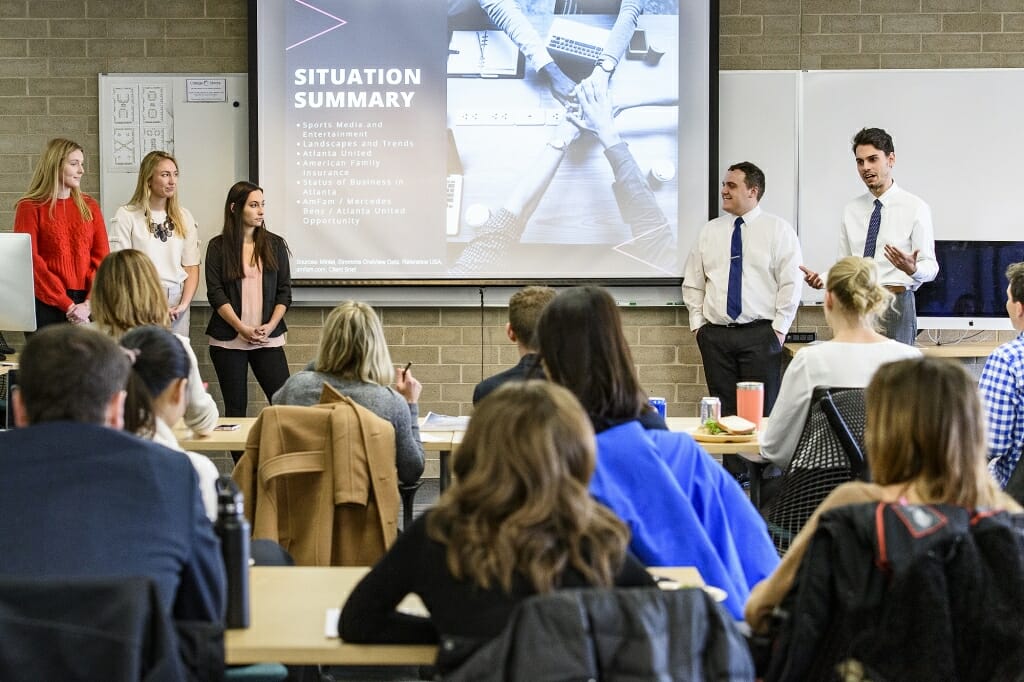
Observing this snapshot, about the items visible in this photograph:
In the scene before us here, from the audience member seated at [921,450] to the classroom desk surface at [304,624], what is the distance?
300 millimetres

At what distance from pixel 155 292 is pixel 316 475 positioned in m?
0.95

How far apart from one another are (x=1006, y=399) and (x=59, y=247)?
4.26 metres

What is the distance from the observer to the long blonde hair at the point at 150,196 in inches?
218

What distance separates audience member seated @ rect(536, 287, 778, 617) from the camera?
2.24 metres

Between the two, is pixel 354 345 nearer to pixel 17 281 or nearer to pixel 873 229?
pixel 17 281

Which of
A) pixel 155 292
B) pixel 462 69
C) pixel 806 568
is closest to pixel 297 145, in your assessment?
pixel 462 69

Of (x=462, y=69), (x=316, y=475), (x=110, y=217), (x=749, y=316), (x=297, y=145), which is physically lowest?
(x=316, y=475)

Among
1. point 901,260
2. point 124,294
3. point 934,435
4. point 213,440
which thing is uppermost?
point 901,260

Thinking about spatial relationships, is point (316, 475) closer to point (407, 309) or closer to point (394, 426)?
point (394, 426)

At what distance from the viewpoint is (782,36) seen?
5.95 meters

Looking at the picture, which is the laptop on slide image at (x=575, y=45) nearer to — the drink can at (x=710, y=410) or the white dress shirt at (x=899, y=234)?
the white dress shirt at (x=899, y=234)

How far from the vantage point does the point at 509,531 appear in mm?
1653

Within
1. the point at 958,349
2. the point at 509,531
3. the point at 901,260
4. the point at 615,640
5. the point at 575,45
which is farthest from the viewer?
the point at 575,45

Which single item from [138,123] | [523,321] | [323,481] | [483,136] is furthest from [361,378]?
[138,123]
